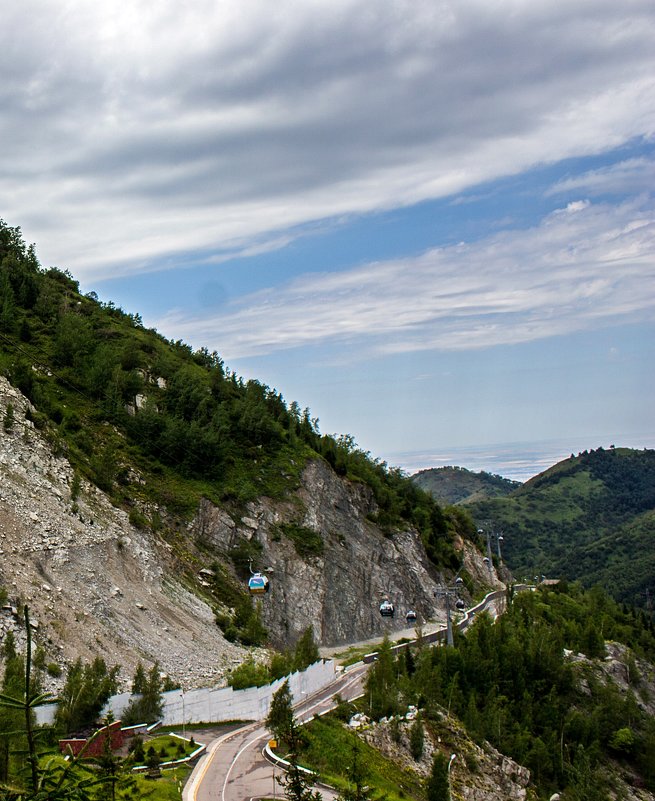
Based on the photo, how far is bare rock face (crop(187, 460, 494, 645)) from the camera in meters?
63.6

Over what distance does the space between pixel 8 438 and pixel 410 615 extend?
34.6m

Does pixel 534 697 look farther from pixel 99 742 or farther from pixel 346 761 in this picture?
pixel 99 742

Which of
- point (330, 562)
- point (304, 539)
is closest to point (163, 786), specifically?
point (304, 539)

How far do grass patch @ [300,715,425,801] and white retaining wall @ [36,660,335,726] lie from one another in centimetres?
331

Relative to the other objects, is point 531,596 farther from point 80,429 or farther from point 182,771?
point 182,771

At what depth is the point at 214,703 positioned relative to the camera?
4059cm

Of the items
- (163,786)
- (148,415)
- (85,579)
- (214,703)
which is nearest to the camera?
(163,786)

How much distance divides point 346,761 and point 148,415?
38.1 metres

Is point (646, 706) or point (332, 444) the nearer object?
point (646, 706)

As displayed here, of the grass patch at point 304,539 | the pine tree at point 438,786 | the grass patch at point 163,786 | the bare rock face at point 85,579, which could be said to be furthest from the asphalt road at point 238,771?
the grass patch at point 304,539


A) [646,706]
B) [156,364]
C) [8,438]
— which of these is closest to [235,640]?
[8,438]

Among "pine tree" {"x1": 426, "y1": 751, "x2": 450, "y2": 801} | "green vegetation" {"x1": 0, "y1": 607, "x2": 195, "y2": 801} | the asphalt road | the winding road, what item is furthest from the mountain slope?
"pine tree" {"x1": 426, "y1": 751, "x2": 450, "y2": 801}

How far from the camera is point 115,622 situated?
44.7 metres

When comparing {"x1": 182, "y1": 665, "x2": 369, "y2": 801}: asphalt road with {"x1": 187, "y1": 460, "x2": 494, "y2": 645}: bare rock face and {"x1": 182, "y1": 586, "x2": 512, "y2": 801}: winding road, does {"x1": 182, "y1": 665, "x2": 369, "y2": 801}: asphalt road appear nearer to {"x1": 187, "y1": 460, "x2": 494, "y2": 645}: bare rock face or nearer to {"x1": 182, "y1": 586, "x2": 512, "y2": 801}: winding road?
{"x1": 182, "y1": 586, "x2": 512, "y2": 801}: winding road
